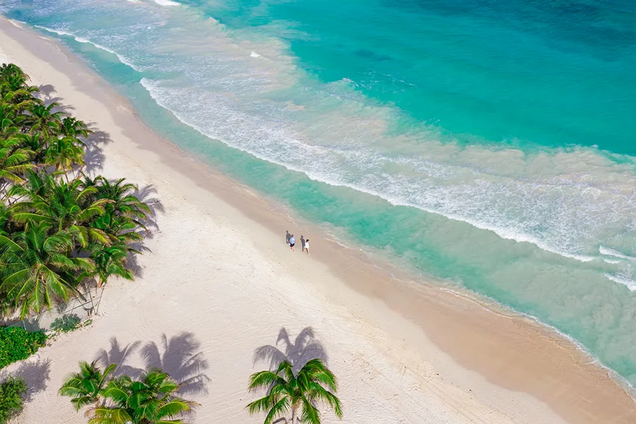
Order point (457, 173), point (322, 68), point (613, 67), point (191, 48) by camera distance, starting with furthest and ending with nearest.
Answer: point (191, 48) → point (322, 68) → point (613, 67) → point (457, 173)

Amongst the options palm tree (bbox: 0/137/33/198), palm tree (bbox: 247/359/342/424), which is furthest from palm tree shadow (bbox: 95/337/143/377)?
palm tree (bbox: 0/137/33/198)

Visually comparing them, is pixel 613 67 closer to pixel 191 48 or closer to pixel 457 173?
pixel 457 173

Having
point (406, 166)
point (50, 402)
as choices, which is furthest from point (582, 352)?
point (50, 402)

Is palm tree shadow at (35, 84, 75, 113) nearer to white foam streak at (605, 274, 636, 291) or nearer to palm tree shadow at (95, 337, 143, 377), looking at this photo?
palm tree shadow at (95, 337, 143, 377)

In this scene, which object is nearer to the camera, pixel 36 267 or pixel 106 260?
pixel 36 267

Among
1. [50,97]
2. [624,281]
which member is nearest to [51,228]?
[50,97]

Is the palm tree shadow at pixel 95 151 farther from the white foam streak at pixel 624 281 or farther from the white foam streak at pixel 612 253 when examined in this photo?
the white foam streak at pixel 624 281

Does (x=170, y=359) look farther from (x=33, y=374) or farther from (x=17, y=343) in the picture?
(x=17, y=343)
